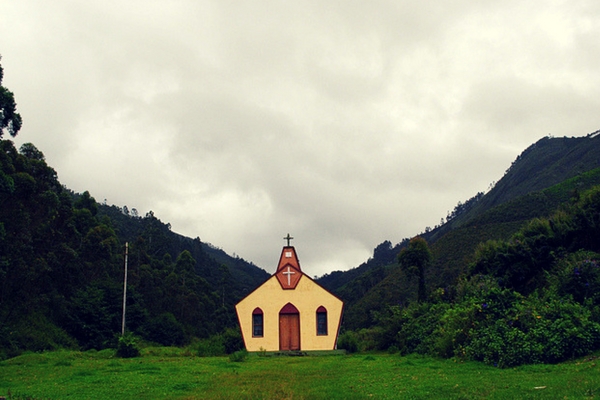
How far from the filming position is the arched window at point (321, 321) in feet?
114

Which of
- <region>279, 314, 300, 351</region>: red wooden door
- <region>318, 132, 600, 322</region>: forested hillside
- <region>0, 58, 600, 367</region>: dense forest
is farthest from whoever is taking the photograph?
<region>318, 132, 600, 322</region>: forested hillside

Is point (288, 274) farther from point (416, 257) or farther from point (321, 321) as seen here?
point (416, 257)

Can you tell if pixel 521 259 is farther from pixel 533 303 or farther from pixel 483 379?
pixel 483 379

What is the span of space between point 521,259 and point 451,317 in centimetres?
635

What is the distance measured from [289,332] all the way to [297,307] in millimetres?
1630

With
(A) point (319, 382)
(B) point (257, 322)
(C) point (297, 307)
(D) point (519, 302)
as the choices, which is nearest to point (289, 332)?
(C) point (297, 307)

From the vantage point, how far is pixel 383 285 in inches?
3191

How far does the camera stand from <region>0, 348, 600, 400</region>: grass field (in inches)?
446

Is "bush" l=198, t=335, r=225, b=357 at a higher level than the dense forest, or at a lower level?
lower

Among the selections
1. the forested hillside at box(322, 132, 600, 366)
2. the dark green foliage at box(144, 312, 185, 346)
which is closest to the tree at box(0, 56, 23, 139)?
the forested hillside at box(322, 132, 600, 366)

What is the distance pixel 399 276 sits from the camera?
81.3 meters

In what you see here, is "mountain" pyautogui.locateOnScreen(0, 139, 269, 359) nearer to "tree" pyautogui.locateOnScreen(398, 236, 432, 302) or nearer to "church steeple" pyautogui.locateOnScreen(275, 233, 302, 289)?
"church steeple" pyautogui.locateOnScreen(275, 233, 302, 289)

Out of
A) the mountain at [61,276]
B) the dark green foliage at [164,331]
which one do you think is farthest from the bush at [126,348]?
the dark green foliage at [164,331]

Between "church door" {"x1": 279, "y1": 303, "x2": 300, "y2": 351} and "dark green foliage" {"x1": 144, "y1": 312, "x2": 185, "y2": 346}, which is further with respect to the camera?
"dark green foliage" {"x1": 144, "y1": 312, "x2": 185, "y2": 346}
